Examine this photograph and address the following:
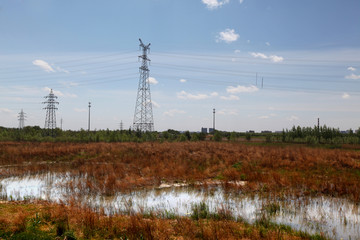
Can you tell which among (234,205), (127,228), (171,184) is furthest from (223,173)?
(127,228)

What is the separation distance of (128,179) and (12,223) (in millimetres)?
7718

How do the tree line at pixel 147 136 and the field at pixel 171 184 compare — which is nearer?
the field at pixel 171 184

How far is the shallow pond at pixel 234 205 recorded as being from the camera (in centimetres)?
792

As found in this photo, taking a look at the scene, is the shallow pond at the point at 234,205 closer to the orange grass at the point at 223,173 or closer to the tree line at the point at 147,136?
the orange grass at the point at 223,173

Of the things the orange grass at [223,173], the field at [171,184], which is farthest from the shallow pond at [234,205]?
the orange grass at [223,173]

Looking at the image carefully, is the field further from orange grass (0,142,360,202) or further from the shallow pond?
the shallow pond

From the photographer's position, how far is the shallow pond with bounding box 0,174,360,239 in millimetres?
7921

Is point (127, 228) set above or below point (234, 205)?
above

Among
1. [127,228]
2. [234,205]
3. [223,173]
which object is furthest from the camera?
[223,173]

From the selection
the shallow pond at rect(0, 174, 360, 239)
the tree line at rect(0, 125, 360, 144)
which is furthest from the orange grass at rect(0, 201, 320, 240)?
the tree line at rect(0, 125, 360, 144)

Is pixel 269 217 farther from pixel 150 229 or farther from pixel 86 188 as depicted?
pixel 86 188

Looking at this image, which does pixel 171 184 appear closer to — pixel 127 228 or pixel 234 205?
pixel 234 205

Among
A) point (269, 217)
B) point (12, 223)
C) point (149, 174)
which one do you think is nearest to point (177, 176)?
point (149, 174)

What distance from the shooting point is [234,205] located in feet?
32.5
